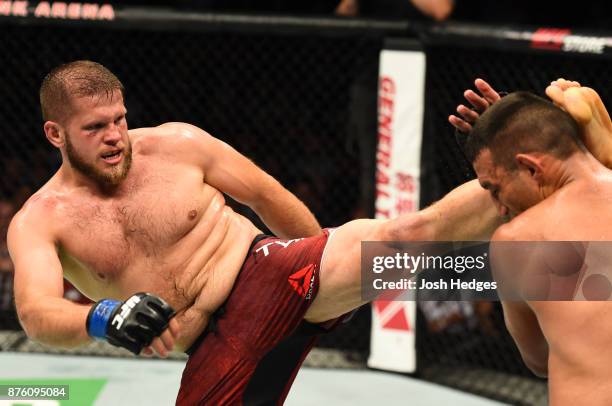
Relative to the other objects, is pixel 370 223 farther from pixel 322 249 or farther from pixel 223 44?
pixel 223 44

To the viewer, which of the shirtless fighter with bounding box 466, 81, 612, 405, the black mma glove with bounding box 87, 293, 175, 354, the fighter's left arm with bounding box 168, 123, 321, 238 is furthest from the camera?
the fighter's left arm with bounding box 168, 123, 321, 238

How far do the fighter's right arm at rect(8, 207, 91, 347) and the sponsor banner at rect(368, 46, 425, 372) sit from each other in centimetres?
161

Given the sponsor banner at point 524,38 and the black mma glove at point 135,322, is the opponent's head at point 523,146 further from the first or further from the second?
the sponsor banner at point 524,38

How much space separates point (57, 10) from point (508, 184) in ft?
8.04

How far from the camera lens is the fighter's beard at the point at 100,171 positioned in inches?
104

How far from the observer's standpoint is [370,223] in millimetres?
2555

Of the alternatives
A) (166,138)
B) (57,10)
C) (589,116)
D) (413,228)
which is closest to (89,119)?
(166,138)

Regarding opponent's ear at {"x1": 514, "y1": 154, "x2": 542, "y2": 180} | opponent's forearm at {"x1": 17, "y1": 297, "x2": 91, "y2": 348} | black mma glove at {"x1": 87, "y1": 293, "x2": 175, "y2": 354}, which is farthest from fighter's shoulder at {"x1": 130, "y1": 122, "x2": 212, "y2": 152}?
opponent's ear at {"x1": 514, "y1": 154, "x2": 542, "y2": 180}

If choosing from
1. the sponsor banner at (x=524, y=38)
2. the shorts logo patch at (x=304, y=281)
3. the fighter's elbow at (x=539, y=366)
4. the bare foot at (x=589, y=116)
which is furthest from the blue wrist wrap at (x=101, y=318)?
the sponsor banner at (x=524, y=38)

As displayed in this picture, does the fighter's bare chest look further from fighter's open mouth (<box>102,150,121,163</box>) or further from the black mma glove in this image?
the black mma glove

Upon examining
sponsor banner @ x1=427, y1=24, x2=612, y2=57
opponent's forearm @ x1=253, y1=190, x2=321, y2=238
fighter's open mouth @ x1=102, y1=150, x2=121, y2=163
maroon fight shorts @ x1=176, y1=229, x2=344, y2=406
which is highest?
sponsor banner @ x1=427, y1=24, x2=612, y2=57

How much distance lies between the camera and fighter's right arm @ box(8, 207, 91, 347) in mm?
2305

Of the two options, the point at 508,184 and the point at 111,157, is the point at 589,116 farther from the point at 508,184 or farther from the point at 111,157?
the point at 111,157

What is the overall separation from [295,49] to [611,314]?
2.77 m
